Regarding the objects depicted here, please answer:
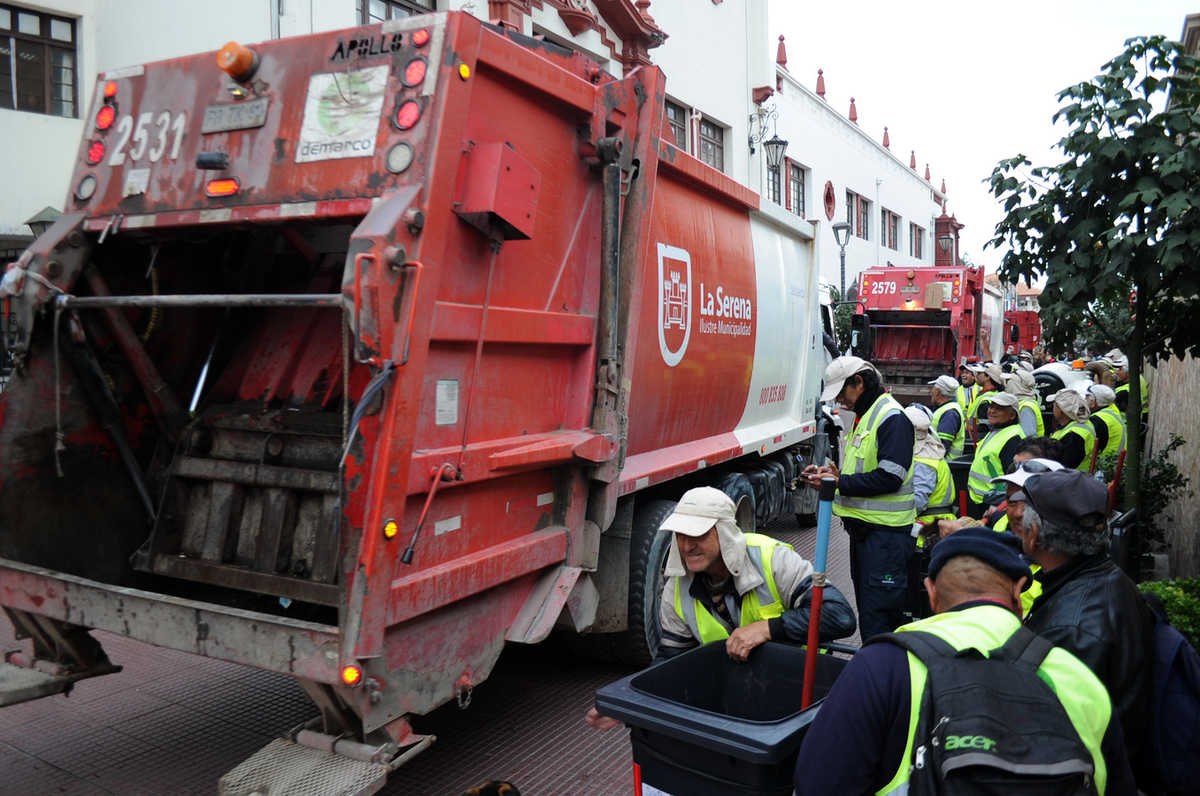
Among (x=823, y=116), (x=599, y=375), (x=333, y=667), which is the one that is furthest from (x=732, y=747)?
(x=823, y=116)

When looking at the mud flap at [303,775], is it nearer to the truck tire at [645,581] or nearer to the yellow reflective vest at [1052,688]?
the yellow reflective vest at [1052,688]

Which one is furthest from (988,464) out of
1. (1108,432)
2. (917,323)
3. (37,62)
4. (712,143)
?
(712,143)

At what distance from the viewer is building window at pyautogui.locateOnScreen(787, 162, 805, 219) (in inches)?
819

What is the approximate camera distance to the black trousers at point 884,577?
4.42 m

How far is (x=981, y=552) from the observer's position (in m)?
1.92

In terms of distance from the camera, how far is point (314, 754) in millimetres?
2943

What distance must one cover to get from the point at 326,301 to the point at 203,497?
1499 mm

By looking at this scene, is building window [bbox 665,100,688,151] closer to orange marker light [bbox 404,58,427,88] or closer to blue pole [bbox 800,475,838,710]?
orange marker light [bbox 404,58,427,88]

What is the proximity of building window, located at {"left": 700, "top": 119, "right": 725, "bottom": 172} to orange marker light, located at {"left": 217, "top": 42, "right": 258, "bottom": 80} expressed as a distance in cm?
1360

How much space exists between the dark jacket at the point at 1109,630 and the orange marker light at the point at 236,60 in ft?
10.4

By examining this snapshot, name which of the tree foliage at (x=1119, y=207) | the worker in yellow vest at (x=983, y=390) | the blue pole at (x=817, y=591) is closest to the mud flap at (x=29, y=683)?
the blue pole at (x=817, y=591)

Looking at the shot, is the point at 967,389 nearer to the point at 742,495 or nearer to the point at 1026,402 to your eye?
the point at 1026,402

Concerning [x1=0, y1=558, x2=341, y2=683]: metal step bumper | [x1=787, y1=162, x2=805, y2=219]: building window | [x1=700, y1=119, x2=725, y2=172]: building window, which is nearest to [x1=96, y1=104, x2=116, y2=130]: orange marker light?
[x1=0, y1=558, x2=341, y2=683]: metal step bumper

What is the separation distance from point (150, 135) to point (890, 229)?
1146 inches
